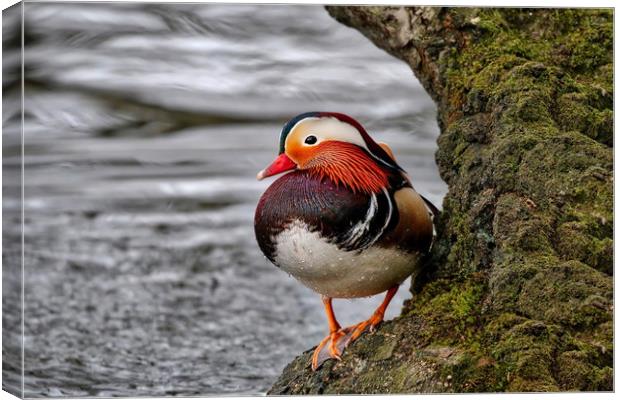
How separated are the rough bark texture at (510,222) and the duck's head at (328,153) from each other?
0.30m

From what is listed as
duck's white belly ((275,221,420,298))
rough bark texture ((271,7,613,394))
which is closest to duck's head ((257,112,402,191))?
duck's white belly ((275,221,420,298))

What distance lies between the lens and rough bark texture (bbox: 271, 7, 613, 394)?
3.04m

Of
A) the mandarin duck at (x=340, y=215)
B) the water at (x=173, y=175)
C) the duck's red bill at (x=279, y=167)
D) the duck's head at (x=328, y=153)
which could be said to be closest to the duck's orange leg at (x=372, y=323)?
the mandarin duck at (x=340, y=215)

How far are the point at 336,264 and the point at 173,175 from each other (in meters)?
3.16

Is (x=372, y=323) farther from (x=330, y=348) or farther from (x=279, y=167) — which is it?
(x=279, y=167)

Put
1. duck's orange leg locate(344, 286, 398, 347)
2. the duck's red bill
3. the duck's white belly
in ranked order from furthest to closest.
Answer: duck's orange leg locate(344, 286, 398, 347) → the duck's red bill → the duck's white belly

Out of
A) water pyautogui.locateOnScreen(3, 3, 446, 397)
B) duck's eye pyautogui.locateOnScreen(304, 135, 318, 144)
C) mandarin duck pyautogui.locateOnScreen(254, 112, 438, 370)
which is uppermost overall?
duck's eye pyautogui.locateOnScreen(304, 135, 318, 144)

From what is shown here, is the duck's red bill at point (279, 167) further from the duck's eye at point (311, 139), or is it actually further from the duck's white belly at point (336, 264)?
the duck's white belly at point (336, 264)

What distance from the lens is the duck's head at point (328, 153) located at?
310 centimetres

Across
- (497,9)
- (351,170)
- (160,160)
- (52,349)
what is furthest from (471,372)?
(160,160)

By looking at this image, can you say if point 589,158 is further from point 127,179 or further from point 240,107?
point 127,179

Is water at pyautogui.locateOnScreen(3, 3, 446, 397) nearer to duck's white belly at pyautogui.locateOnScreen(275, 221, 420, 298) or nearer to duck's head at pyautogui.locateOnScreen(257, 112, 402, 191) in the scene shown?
duck's head at pyautogui.locateOnScreen(257, 112, 402, 191)

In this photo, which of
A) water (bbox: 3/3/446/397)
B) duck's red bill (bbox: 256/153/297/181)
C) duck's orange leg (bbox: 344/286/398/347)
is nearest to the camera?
duck's red bill (bbox: 256/153/297/181)

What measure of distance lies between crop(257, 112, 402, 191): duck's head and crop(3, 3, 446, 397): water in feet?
2.93
